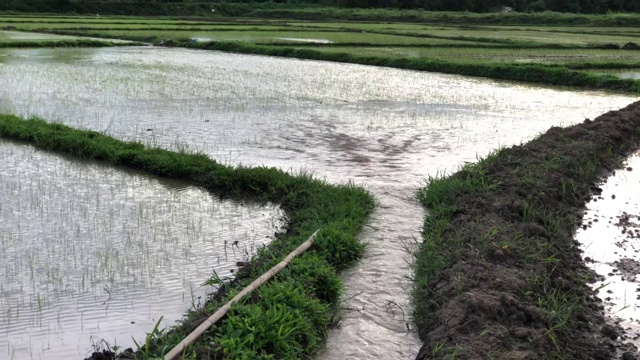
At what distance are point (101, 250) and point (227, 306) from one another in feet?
Answer: 5.76

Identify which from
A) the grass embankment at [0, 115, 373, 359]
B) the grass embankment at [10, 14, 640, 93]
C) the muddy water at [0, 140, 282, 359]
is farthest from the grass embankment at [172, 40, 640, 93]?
the muddy water at [0, 140, 282, 359]

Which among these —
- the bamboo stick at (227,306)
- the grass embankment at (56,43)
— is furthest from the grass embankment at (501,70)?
the bamboo stick at (227,306)

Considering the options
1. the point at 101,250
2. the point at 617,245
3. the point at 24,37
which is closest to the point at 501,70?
the point at 617,245

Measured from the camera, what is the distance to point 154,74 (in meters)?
14.9

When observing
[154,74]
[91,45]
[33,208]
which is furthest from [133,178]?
[91,45]

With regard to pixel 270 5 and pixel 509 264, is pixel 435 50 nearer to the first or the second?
pixel 509 264

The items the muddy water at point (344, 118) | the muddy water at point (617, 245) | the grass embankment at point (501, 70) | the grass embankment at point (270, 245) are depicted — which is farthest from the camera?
the grass embankment at point (501, 70)

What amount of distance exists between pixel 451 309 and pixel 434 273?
649mm

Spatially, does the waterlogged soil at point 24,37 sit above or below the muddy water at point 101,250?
above

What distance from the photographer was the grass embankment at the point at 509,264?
3.74m

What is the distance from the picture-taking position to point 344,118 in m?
10.5

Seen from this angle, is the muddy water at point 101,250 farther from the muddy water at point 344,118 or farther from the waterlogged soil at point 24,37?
the waterlogged soil at point 24,37

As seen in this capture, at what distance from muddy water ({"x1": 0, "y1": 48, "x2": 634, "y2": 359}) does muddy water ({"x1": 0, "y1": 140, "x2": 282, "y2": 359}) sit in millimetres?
1102

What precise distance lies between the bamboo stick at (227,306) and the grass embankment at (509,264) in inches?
34.2
